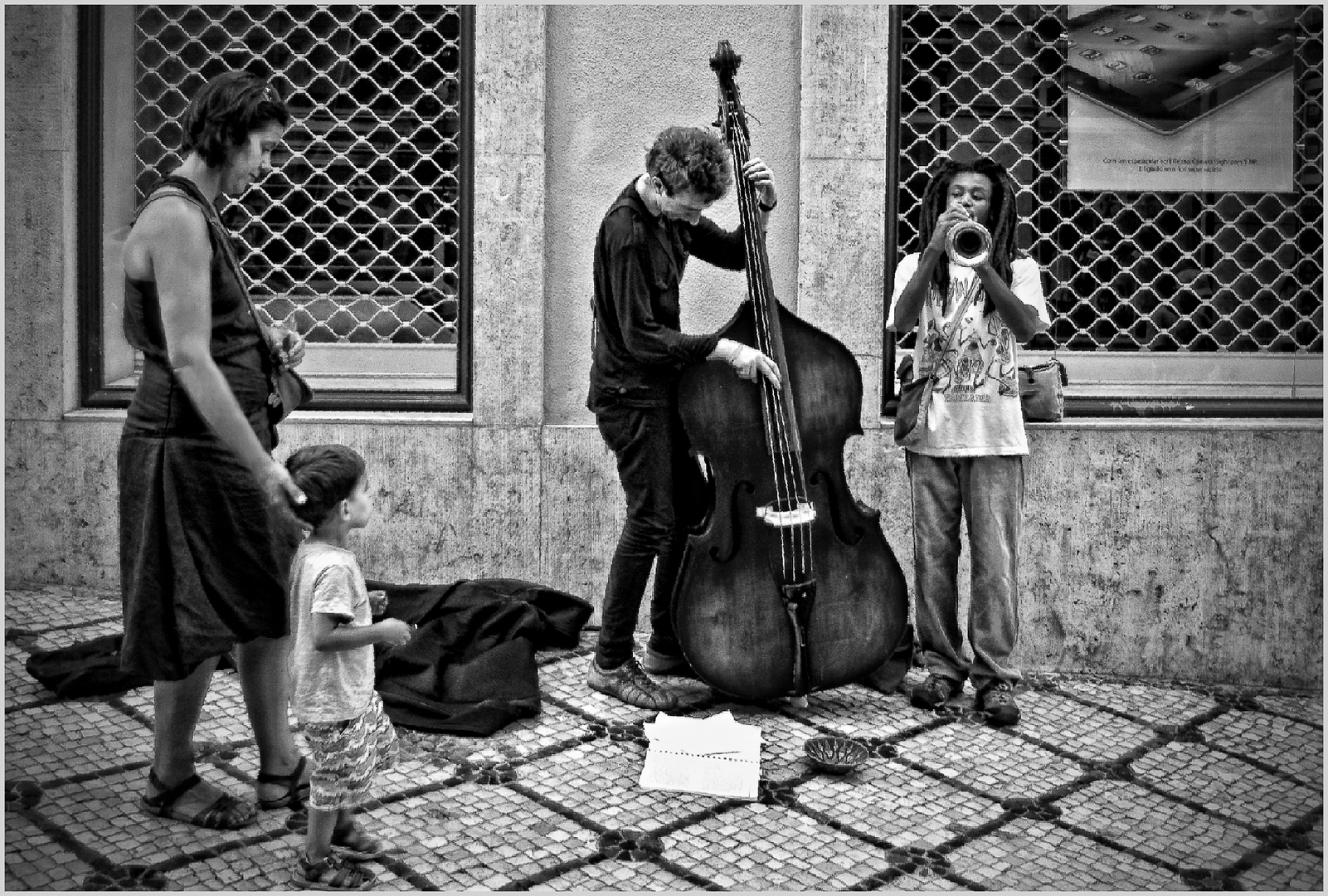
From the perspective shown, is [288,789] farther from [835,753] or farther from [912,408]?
[912,408]

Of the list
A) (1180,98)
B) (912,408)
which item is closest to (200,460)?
(912,408)

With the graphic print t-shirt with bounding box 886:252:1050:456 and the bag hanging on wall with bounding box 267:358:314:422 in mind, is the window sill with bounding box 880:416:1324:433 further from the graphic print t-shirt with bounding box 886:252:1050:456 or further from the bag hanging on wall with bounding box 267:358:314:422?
the bag hanging on wall with bounding box 267:358:314:422

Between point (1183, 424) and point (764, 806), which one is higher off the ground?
point (1183, 424)

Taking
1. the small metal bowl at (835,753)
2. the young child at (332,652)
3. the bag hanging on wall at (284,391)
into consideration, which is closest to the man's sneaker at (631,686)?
the small metal bowl at (835,753)

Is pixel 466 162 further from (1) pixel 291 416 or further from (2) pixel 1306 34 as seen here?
(2) pixel 1306 34

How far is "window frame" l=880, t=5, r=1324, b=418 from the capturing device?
537 centimetres

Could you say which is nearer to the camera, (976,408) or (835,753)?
(835,753)

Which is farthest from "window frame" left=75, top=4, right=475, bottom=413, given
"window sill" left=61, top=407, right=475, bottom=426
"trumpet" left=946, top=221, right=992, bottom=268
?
"trumpet" left=946, top=221, right=992, bottom=268

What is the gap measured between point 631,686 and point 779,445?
40.5 inches

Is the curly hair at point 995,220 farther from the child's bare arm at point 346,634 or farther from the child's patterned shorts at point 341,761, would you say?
the child's patterned shorts at point 341,761

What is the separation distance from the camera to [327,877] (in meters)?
3.23

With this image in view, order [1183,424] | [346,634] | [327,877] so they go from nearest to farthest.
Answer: [346,634] → [327,877] → [1183,424]

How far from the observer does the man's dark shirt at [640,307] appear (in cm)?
432

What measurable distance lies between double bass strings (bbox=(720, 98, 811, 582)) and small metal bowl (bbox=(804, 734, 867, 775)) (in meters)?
0.51
